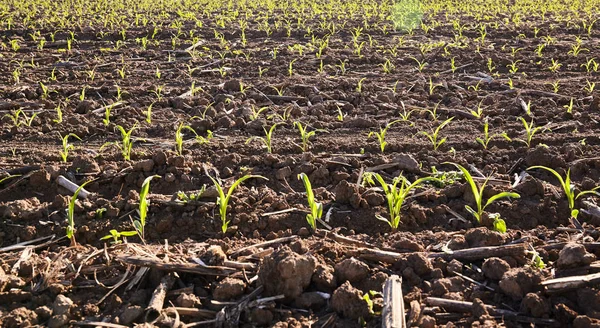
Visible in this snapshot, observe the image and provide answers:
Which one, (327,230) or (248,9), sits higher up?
(248,9)

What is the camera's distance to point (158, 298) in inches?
94.0

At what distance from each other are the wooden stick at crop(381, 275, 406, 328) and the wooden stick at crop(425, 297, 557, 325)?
147 mm

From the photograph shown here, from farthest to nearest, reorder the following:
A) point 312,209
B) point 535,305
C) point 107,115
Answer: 1. point 107,115
2. point 312,209
3. point 535,305

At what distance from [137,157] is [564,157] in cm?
329

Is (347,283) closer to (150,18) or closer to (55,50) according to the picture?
(55,50)

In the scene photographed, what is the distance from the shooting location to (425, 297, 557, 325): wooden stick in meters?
2.25

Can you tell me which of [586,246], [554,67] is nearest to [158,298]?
[586,246]

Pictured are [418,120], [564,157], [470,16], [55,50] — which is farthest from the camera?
[470,16]

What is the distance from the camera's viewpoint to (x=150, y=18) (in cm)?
1143

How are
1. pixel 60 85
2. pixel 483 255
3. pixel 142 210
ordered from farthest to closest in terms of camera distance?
1. pixel 60 85
2. pixel 142 210
3. pixel 483 255

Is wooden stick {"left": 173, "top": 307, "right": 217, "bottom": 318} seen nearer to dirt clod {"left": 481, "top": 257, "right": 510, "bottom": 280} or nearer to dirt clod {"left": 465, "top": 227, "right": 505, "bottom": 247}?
dirt clod {"left": 481, "top": 257, "right": 510, "bottom": 280}

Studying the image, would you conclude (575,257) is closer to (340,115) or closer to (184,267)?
(184,267)

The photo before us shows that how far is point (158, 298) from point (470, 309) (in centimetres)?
136

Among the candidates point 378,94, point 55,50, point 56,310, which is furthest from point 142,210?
point 55,50
